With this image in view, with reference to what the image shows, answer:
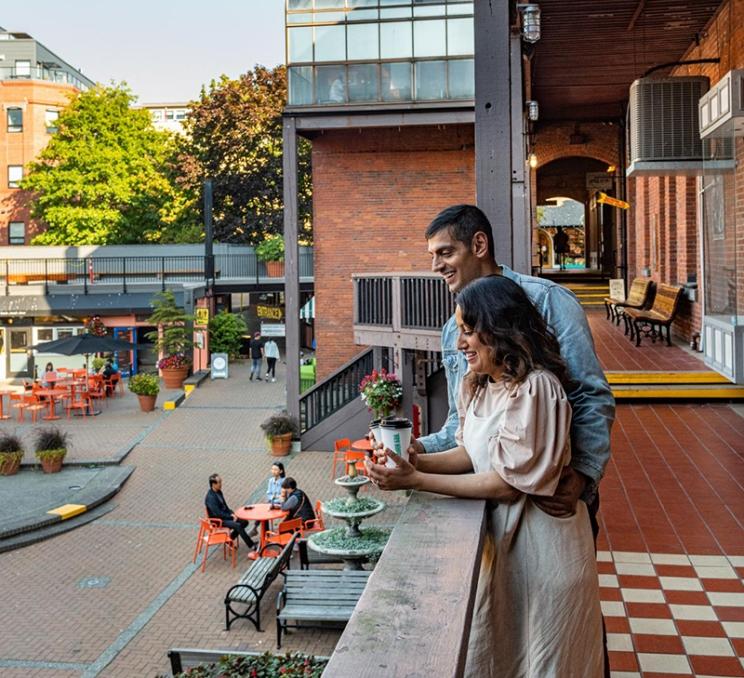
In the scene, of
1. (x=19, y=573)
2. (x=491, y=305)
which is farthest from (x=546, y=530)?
(x=19, y=573)

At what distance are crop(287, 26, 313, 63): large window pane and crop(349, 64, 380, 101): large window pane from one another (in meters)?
1.05

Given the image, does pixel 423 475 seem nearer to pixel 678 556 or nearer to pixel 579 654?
pixel 579 654

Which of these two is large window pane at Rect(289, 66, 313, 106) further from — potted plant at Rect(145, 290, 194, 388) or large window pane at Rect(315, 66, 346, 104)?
potted plant at Rect(145, 290, 194, 388)

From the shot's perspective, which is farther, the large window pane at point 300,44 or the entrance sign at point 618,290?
the large window pane at point 300,44

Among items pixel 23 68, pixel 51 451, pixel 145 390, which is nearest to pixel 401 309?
pixel 51 451

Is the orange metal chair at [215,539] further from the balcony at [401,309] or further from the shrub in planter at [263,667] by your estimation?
the balcony at [401,309]

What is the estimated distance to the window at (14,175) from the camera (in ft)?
158

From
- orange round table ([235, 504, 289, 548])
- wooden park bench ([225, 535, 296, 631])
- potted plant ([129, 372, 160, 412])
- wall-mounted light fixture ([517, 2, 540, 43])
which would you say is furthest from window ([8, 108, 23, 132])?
wall-mounted light fixture ([517, 2, 540, 43])

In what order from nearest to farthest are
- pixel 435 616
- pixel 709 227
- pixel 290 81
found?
pixel 435 616 < pixel 709 227 < pixel 290 81

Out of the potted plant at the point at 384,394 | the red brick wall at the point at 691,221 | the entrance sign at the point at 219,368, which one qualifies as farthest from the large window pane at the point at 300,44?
the entrance sign at the point at 219,368

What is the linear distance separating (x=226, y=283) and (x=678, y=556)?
31988 mm

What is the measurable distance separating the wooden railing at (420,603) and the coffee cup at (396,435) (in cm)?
37

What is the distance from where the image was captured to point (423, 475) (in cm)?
215

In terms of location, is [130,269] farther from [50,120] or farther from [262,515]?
[262,515]
